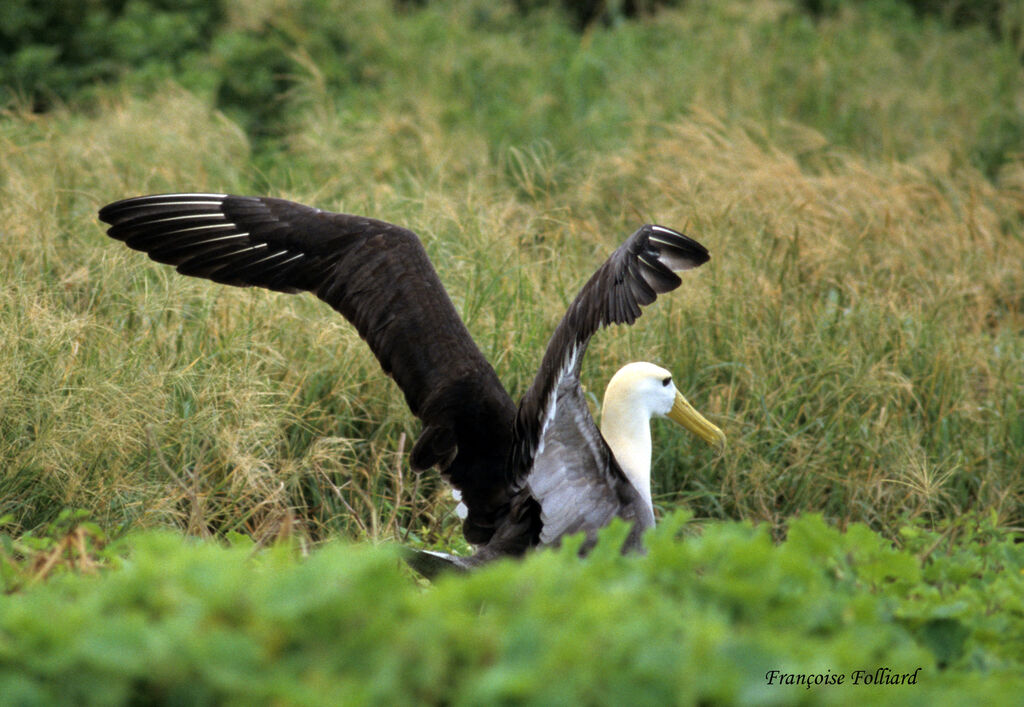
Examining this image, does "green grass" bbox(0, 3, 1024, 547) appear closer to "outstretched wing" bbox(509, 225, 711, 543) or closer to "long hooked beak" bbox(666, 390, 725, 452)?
"long hooked beak" bbox(666, 390, 725, 452)

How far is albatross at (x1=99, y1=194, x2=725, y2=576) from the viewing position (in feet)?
11.7

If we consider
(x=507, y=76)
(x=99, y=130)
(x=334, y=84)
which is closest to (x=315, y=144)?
(x=99, y=130)

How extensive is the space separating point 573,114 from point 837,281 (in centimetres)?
302

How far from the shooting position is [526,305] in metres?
5.21

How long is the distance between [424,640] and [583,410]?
Result: 172 cm

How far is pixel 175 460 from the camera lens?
4.33 meters

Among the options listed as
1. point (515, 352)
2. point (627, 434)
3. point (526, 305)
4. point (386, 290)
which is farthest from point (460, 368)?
point (526, 305)

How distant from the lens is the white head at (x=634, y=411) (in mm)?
3990

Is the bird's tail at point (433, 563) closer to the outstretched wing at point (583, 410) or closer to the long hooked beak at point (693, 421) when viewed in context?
the outstretched wing at point (583, 410)

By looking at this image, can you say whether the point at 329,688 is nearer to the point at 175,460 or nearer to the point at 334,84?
the point at 175,460

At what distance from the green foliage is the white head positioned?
171 cm

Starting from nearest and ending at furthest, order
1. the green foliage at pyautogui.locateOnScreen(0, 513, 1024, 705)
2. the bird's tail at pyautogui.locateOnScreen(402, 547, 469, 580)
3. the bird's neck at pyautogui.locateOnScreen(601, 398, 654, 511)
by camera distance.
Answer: the green foliage at pyautogui.locateOnScreen(0, 513, 1024, 705)
the bird's tail at pyautogui.locateOnScreen(402, 547, 469, 580)
the bird's neck at pyautogui.locateOnScreen(601, 398, 654, 511)

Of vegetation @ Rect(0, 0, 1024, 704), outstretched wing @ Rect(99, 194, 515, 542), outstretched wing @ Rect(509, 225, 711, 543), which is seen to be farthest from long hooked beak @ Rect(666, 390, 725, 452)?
outstretched wing @ Rect(99, 194, 515, 542)

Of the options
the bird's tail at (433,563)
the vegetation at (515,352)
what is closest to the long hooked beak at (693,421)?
the vegetation at (515,352)
